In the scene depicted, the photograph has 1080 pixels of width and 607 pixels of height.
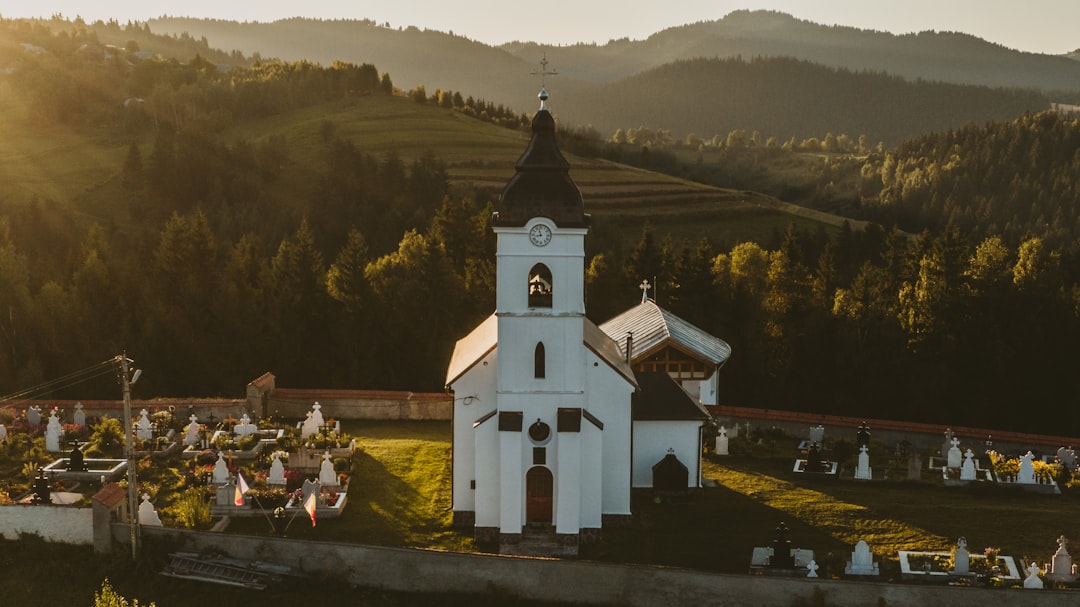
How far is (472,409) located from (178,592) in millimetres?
9286

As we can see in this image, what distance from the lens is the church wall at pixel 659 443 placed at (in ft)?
113

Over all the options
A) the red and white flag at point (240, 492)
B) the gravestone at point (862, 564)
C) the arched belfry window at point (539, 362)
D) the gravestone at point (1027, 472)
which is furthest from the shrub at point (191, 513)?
the gravestone at point (1027, 472)

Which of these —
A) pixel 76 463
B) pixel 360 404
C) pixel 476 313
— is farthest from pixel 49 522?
pixel 476 313

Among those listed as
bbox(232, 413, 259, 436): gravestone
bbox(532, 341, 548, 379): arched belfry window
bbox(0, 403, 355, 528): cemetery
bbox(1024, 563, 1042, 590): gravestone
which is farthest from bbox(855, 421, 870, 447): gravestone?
bbox(232, 413, 259, 436): gravestone

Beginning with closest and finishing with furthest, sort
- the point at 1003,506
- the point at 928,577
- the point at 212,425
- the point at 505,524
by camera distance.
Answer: the point at 928,577, the point at 505,524, the point at 1003,506, the point at 212,425

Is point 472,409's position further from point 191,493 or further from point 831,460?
point 831,460

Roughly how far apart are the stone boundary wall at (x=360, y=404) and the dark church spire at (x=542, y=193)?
53.5 ft

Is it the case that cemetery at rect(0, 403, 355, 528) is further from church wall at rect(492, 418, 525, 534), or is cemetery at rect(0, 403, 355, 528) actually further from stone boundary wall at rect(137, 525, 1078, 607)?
church wall at rect(492, 418, 525, 534)

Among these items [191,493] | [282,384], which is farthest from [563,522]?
[282,384]

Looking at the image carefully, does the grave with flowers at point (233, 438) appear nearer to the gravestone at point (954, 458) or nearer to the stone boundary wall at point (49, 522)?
the stone boundary wall at point (49, 522)

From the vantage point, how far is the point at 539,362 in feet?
98.9

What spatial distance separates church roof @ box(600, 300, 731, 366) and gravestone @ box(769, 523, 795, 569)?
13336 mm

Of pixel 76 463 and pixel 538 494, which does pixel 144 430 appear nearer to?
pixel 76 463

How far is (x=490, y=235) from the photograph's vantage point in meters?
56.3
